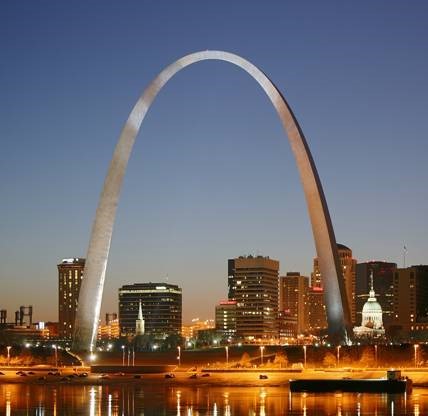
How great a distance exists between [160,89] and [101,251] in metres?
12.4

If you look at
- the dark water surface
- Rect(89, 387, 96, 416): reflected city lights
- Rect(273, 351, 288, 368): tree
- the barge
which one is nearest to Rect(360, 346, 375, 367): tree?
Rect(273, 351, 288, 368): tree

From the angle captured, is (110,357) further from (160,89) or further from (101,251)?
(160,89)

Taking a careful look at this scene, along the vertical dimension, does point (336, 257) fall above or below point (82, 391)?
above

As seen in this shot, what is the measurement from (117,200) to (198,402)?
1117 inches

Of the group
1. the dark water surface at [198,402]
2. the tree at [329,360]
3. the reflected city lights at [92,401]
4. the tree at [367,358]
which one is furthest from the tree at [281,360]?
the reflected city lights at [92,401]

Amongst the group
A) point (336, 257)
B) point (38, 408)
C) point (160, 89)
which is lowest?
point (38, 408)

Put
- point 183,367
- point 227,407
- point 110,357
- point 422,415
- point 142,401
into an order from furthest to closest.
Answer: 1. point 110,357
2. point 183,367
3. point 142,401
4. point 227,407
5. point 422,415

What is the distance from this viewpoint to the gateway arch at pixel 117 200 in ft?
225

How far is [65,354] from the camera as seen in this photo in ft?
248

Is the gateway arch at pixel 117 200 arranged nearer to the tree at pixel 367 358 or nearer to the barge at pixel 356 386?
the tree at pixel 367 358

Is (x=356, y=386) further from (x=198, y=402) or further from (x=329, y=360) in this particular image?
(x=329, y=360)

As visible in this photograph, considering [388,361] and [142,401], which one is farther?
[388,361]

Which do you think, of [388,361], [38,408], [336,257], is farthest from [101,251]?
[38,408]

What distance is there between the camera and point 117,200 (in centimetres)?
7144
